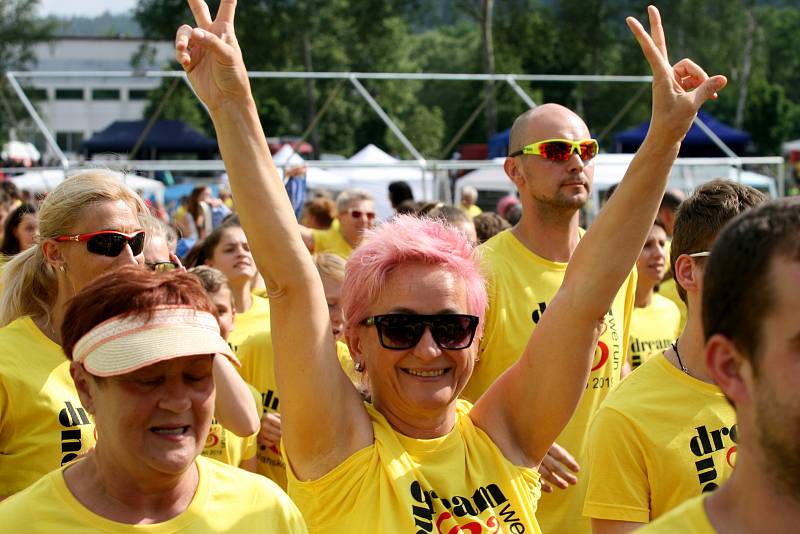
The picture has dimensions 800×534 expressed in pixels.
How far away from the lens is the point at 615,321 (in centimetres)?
457

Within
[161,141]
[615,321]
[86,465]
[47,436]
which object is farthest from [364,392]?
[161,141]

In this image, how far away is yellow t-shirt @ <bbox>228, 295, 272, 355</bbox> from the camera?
569cm

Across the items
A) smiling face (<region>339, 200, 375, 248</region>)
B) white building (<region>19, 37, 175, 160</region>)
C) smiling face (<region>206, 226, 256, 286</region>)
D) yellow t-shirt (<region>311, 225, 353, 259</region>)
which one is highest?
smiling face (<region>206, 226, 256, 286</region>)

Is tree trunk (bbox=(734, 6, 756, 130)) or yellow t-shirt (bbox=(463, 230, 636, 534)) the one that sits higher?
yellow t-shirt (bbox=(463, 230, 636, 534))

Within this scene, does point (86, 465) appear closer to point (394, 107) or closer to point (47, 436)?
point (47, 436)

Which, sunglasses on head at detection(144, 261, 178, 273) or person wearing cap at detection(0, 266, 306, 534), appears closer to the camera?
person wearing cap at detection(0, 266, 306, 534)

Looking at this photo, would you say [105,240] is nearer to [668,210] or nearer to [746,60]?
[668,210]

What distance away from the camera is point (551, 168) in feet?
15.9

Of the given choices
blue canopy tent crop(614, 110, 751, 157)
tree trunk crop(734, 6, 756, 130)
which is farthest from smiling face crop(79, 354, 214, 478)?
tree trunk crop(734, 6, 756, 130)

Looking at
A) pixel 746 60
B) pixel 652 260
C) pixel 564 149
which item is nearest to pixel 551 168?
pixel 564 149

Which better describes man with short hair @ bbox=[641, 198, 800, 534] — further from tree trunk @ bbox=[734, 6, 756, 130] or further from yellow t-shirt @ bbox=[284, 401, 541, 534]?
tree trunk @ bbox=[734, 6, 756, 130]

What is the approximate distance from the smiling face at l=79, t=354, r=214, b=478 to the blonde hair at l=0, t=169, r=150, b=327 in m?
1.47

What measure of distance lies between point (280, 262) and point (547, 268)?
2156 millimetres

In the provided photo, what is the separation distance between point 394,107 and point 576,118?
152 feet
